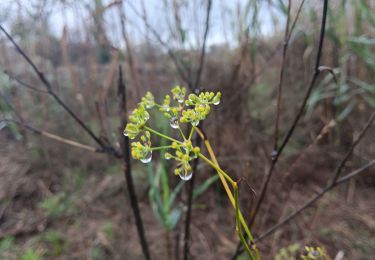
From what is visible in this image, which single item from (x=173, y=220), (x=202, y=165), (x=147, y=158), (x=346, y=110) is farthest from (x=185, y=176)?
(x=346, y=110)

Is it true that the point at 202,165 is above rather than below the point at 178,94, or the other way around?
below

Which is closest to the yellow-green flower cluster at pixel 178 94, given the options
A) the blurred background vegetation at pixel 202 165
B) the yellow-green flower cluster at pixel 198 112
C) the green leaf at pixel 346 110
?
the yellow-green flower cluster at pixel 198 112

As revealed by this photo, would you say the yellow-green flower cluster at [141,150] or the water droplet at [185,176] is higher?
the yellow-green flower cluster at [141,150]

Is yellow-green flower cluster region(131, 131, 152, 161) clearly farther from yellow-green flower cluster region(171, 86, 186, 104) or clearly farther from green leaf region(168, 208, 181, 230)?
green leaf region(168, 208, 181, 230)

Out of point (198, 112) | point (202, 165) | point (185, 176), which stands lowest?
point (202, 165)

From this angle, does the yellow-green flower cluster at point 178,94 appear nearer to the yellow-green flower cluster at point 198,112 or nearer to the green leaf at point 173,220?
the yellow-green flower cluster at point 198,112

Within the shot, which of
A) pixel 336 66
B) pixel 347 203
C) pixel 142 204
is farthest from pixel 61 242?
pixel 336 66

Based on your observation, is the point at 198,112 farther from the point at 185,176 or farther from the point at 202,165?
the point at 202,165

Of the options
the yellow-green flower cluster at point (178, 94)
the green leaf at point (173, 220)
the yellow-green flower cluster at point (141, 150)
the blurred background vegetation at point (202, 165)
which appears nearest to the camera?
the yellow-green flower cluster at point (141, 150)

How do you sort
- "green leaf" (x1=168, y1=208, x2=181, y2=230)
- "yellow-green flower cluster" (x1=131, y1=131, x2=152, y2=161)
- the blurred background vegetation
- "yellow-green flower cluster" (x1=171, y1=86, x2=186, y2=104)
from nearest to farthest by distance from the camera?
"yellow-green flower cluster" (x1=131, y1=131, x2=152, y2=161) → "yellow-green flower cluster" (x1=171, y1=86, x2=186, y2=104) → "green leaf" (x1=168, y1=208, x2=181, y2=230) → the blurred background vegetation

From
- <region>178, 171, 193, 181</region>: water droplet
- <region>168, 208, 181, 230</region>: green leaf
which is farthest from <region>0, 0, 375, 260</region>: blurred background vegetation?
<region>178, 171, 193, 181</region>: water droplet
